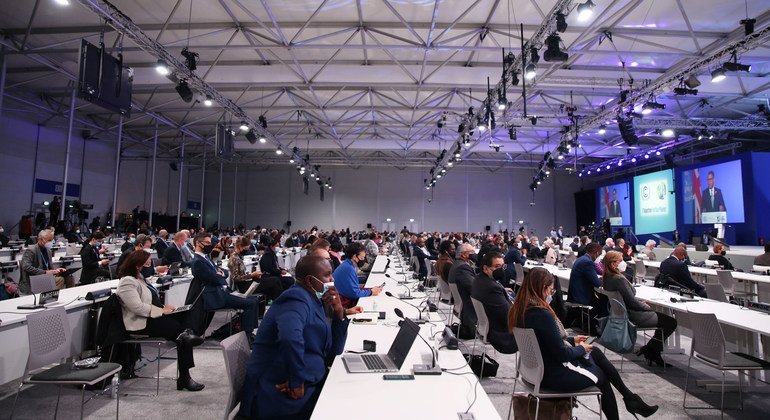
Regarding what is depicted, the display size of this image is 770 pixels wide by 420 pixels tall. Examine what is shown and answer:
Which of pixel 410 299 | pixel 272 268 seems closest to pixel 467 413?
pixel 410 299

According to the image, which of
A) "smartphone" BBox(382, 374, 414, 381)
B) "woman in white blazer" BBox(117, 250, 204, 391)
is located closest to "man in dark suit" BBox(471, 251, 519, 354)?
"smartphone" BBox(382, 374, 414, 381)

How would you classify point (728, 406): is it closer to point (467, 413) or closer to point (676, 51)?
point (467, 413)

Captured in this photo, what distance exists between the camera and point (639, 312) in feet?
15.1

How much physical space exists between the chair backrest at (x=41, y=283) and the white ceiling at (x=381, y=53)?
14.5ft

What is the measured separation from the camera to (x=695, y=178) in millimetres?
17266

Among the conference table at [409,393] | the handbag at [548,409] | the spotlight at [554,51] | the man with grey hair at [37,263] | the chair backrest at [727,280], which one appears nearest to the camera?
the conference table at [409,393]

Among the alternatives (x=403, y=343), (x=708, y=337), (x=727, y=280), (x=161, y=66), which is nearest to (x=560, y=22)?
(x=708, y=337)

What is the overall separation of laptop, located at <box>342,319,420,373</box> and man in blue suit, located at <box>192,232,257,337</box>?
2964 millimetres

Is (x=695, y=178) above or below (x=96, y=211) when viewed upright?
above

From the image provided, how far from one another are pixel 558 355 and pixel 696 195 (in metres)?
19.0

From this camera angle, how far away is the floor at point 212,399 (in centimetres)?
347

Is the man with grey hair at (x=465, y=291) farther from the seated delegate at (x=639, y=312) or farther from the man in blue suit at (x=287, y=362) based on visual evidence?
the man in blue suit at (x=287, y=362)

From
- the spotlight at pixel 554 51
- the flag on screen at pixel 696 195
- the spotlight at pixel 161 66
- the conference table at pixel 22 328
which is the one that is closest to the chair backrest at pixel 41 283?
the conference table at pixel 22 328

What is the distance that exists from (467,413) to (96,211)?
2165 cm
